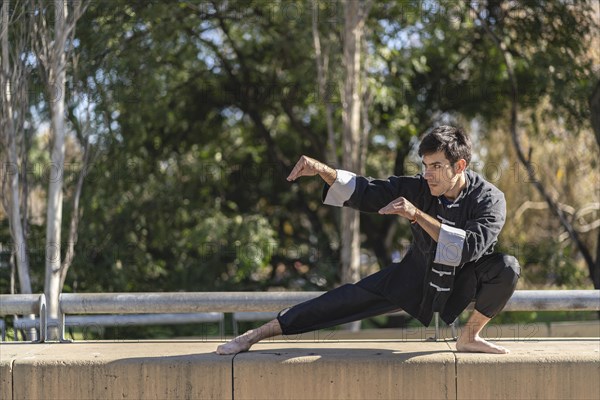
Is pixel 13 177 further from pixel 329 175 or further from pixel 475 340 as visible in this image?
pixel 475 340

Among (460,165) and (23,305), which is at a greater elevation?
(460,165)

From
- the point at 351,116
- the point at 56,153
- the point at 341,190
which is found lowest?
the point at 341,190

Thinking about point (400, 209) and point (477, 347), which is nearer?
point (400, 209)

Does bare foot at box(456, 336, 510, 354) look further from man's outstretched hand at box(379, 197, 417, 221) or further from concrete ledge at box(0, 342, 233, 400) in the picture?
concrete ledge at box(0, 342, 233, 400)

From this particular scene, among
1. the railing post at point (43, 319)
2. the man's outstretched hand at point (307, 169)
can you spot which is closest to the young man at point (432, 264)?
the man's outstretched hand at point (307, 169)

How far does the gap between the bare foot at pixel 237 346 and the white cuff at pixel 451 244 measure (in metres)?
1.15

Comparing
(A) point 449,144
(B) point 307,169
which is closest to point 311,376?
(B) point 307,169

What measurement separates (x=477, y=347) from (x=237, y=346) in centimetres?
122

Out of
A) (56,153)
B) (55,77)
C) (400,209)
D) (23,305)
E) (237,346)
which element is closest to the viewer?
(400,209)

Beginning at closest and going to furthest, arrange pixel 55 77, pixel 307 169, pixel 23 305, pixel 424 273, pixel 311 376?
1. pixel 307 169
2. pixel 311 376
3. pixel 424 273
4. pixel 23 305
5. pixel 55 77

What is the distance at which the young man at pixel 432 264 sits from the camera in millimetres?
4125

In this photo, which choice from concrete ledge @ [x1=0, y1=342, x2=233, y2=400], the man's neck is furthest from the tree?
the man's neck

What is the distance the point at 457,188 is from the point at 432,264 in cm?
40

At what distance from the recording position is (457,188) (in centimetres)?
423
